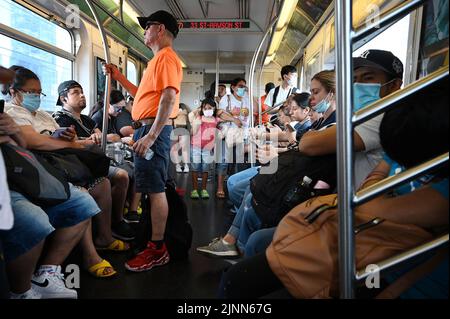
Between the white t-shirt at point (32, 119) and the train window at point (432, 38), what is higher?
the train window at point (432, 38)

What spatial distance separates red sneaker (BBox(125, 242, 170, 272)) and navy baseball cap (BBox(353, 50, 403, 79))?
5.45 ft

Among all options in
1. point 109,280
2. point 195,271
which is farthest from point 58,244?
point 195,271

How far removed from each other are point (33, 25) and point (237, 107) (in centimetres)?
310

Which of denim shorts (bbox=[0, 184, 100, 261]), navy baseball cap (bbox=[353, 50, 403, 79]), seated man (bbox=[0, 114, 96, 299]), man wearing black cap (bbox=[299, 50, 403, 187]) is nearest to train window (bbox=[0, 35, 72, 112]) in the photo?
seated man (bbox=[0, 114, 96, 299])

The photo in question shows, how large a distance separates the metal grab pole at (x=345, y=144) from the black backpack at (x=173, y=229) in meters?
1.72

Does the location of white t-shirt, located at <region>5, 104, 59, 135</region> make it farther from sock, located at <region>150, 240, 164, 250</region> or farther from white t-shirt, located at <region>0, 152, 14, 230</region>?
white t-shirt, located at <region>0, 152, 14, 230</region>

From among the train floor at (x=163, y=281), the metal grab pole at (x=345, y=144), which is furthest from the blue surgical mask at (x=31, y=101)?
the metal grab pole at (x=345, y=144)

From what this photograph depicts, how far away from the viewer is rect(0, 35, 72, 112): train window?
3613 mm

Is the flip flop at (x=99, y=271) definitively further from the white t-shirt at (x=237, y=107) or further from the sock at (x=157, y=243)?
the white t-shirt at (x=237, y=107)

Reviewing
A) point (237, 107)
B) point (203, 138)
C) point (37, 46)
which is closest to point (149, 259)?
point (203, 138)

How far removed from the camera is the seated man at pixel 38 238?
139 centimetres

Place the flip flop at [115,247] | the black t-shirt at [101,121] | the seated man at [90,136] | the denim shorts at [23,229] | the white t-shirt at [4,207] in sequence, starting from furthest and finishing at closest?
the black t-shirt at [101,121] < the seated man at [90,136] < the flip flop at [115,247] < the denim shorts at [23,229] < the white t-shirt at [4,207]

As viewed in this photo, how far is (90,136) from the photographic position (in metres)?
3.11

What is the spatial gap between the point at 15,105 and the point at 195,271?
1.78m
